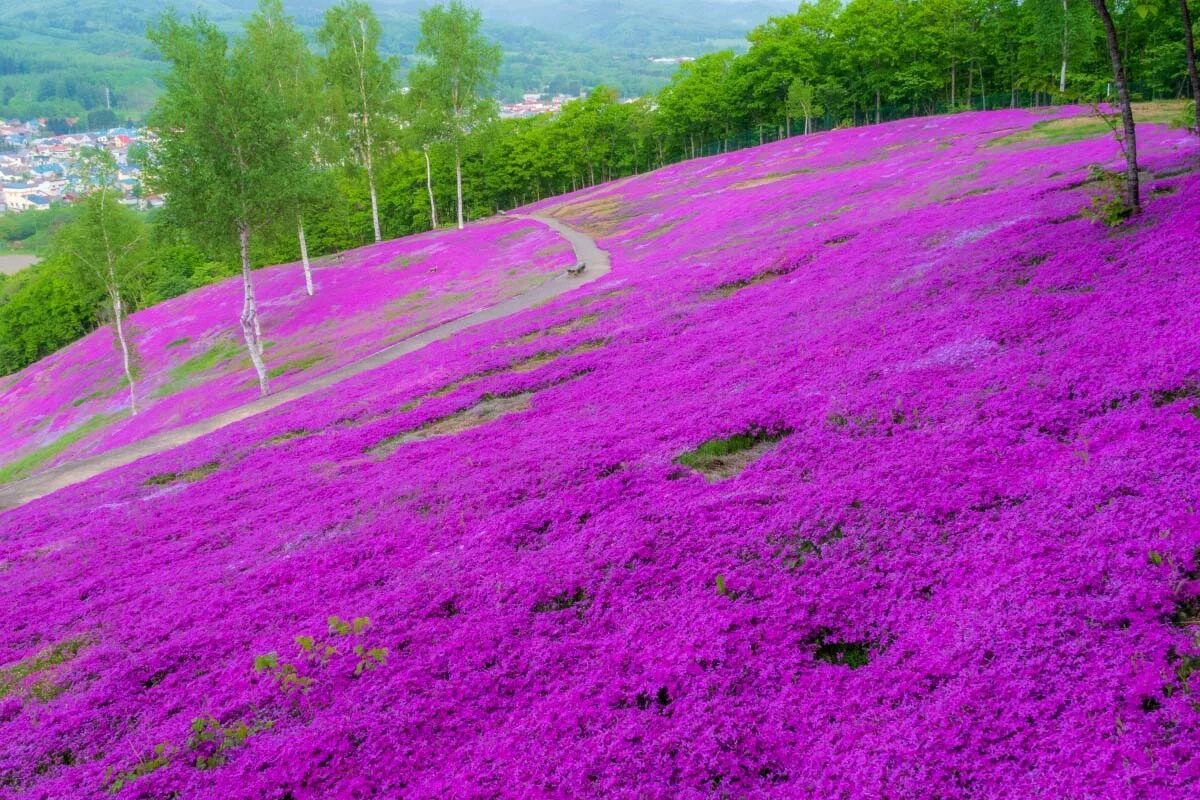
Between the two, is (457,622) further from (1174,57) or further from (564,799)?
(1174,57)

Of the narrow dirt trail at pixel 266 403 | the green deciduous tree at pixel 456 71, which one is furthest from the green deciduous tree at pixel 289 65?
the narrow dirt trail at pixel 266 403

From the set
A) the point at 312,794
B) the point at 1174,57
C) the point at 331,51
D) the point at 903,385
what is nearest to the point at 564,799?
the point at 312,794

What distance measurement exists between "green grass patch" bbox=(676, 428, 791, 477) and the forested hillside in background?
55917 mm

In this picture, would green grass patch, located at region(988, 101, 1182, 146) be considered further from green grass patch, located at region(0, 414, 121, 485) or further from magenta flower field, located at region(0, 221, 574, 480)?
green grass patch, located at region(0, 414, 121, 485)

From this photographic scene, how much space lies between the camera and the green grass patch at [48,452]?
1531 inches

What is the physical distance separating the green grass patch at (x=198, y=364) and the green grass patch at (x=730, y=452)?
4161cm

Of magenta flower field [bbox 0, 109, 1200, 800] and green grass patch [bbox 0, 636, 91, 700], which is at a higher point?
magenta flower field [bbox 0, 109, 1200, 800]

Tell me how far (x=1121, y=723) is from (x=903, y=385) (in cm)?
727

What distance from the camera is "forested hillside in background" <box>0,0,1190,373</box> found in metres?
69.3

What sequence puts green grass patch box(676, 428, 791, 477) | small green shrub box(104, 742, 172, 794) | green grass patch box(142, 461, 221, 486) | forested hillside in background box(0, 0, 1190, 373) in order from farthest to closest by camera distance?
forested hillside in background box(0, 0, 1190, 373), green grass patch box(142, 461, 221, 486), green grass patch box(676, 428, 791, 477), small green shrub box(104, 742, 172, 794)

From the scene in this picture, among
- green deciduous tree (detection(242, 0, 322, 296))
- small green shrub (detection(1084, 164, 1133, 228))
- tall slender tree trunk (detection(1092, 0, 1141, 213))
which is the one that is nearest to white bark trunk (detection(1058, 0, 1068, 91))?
small green shrub (detection(1084, 164, 1133, 228))

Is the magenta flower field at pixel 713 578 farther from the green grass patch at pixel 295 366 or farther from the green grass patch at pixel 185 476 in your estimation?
the green grass patch at pixel 295 366

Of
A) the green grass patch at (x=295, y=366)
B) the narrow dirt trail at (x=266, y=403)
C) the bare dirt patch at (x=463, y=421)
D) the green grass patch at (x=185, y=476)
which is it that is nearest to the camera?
the bare dirt patch at (x=463, y=421)

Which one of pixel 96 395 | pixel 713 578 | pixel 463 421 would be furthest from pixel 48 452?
pixel 713 578
